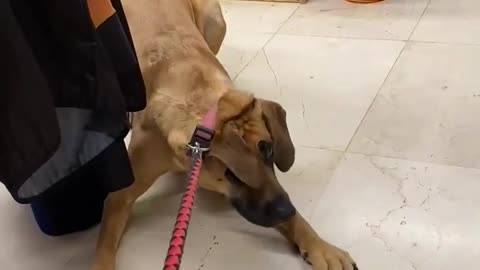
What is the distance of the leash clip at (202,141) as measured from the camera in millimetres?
1432

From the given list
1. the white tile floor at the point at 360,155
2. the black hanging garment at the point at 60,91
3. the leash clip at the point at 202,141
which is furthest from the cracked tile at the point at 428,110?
the black hanging garment at the point at 60,91

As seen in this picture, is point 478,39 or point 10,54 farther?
point 478,39

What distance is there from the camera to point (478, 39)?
2.44m

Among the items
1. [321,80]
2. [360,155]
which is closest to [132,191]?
[360,155]

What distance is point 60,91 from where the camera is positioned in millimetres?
1145

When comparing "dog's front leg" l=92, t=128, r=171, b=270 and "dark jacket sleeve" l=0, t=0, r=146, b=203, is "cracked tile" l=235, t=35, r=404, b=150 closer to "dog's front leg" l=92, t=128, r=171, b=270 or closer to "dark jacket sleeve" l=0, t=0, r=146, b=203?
"dog's front leg" l=92, t=128, r=171, b=270

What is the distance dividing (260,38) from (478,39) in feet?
2.41

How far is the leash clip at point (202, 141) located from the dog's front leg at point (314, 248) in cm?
28

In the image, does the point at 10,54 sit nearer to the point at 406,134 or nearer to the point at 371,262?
the point at 371,262

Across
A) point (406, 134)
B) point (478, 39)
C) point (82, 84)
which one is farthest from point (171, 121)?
point (478, 39)

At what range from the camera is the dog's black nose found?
1.46 m

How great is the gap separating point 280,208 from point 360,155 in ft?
1.66

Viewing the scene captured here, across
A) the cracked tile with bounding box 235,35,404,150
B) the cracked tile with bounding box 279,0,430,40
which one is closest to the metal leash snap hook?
the cracked tile with bounding box 235,35,404,150

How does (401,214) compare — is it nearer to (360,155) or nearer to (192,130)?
(360,155)
